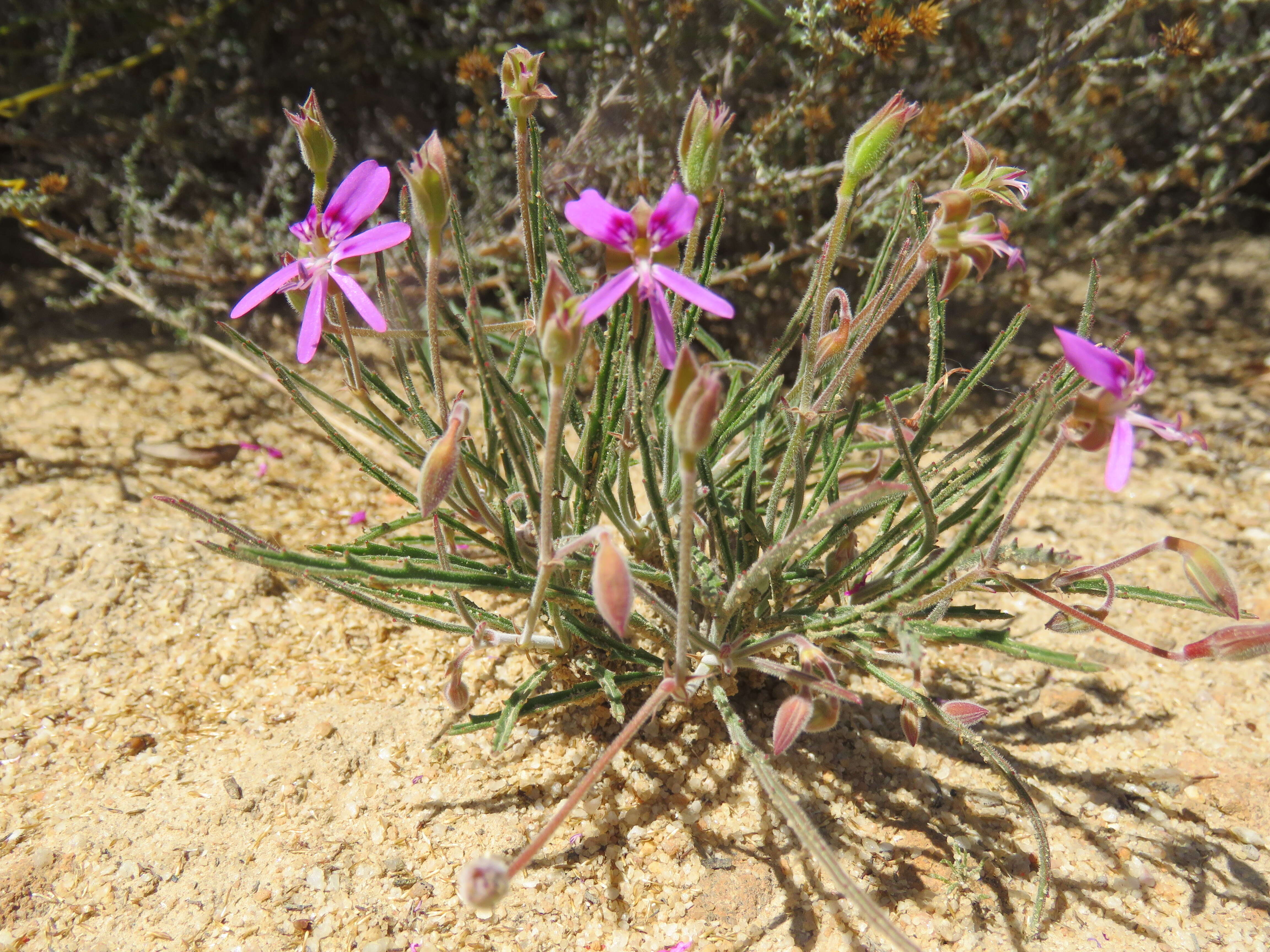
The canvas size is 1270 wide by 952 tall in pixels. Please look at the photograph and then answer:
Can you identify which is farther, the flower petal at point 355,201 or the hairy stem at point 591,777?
the flower petal at point 355,201

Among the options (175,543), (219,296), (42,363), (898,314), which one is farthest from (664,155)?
(42,363)

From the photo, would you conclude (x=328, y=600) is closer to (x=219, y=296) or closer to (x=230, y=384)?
(x=230, y=384)

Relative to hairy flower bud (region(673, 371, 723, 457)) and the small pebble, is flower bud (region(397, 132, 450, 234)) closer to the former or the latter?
hairy flower bud (region(673, 371, 723, 457))

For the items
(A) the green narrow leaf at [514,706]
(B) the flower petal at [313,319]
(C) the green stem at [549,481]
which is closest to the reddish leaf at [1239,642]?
(C) the green stem at [549,481]

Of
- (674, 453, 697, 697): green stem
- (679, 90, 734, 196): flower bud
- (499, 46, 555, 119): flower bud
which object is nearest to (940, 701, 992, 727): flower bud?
(674, 453, 697, 697): green stem

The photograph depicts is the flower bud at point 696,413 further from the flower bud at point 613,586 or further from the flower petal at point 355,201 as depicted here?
the flower petal at point 355,201

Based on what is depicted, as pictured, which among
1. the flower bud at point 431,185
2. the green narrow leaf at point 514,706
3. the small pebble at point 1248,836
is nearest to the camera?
the flower bud at point 431,185

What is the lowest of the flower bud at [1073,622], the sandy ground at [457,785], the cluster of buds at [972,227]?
the sandy ground at [457,785]

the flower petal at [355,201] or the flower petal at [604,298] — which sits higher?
the flower petal at [355,201]
